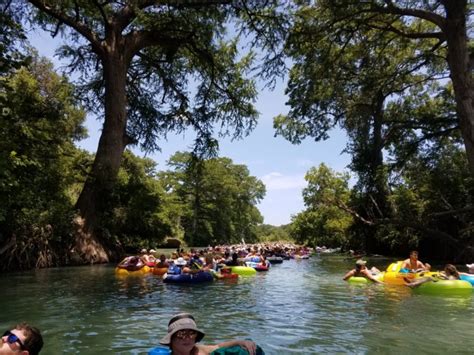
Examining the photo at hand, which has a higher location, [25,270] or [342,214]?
[342,214]

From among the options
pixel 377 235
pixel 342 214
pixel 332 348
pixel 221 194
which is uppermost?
pixel 221 194

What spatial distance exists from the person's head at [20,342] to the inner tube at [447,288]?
43.1ft

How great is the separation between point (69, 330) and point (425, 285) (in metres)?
10.9

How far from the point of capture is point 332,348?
7375 millimetres

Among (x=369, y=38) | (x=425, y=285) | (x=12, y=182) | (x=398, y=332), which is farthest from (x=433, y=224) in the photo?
(x=12, y=182)

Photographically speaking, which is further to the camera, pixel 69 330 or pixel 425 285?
pixel 425 285

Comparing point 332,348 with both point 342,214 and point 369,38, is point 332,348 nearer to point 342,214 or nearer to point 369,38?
point 369,38

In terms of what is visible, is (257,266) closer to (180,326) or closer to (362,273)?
(362,273)

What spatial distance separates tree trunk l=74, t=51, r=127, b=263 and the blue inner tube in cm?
844

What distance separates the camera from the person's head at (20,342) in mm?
3535

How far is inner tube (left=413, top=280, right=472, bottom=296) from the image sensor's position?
13.9 m

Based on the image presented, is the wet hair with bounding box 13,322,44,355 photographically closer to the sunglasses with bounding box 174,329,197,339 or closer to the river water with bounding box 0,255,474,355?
the sunglasses with bounding box 174,329,197,339

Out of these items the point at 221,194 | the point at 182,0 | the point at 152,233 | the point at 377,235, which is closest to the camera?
the point at 182,0

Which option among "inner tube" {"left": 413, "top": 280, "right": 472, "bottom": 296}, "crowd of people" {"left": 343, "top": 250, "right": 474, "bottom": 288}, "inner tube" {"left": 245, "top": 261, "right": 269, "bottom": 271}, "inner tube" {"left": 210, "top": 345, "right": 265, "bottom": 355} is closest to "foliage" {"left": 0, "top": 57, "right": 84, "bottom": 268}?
"inner tube" {"left": 245, "top": 261, "right": 269, "bottom": 271}
